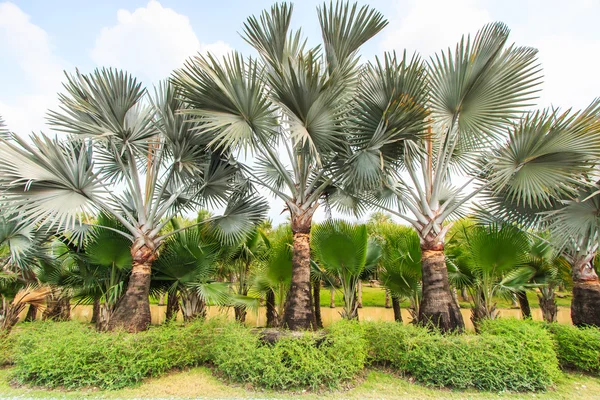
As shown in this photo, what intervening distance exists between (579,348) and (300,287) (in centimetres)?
488

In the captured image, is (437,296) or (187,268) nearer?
(437,296)

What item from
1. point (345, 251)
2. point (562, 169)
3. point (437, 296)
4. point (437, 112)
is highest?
point (437, 112)

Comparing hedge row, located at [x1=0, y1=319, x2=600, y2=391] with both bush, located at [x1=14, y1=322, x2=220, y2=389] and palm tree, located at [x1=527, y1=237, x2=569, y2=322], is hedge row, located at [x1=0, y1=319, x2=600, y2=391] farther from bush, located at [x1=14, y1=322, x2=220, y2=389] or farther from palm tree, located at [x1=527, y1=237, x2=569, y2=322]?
palm tree, located at [x1=527, y1=237, x2=569, y2=322]

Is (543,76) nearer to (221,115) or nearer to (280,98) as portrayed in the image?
(280,98)

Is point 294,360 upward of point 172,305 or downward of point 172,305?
downward

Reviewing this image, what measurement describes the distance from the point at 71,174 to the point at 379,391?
6159 mm

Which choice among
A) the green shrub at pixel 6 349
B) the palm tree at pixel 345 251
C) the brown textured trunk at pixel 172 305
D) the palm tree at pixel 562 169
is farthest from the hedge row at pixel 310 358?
the brown textured trunk at pixel 172 305

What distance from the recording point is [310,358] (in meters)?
4.58

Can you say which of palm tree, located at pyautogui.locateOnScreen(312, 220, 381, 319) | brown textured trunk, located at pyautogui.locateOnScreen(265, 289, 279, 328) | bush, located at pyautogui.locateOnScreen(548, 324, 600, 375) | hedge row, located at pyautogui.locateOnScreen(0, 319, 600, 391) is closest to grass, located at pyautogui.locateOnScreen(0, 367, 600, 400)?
hedge row, located at pyautogui.locateOnScreen(0, 319, 600, 391)

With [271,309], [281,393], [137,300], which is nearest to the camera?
[281,393]

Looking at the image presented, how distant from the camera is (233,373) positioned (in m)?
4.80

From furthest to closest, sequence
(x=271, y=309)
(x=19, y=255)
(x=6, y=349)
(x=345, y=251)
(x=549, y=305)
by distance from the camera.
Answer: (x=549, y=305), (x=271, y=309), (x=345, y=251), (x=19, y=255), (x=6, y=349)

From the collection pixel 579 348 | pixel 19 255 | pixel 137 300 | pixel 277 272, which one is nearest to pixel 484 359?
pixel 579 348

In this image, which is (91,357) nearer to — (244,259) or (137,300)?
(137,300)
